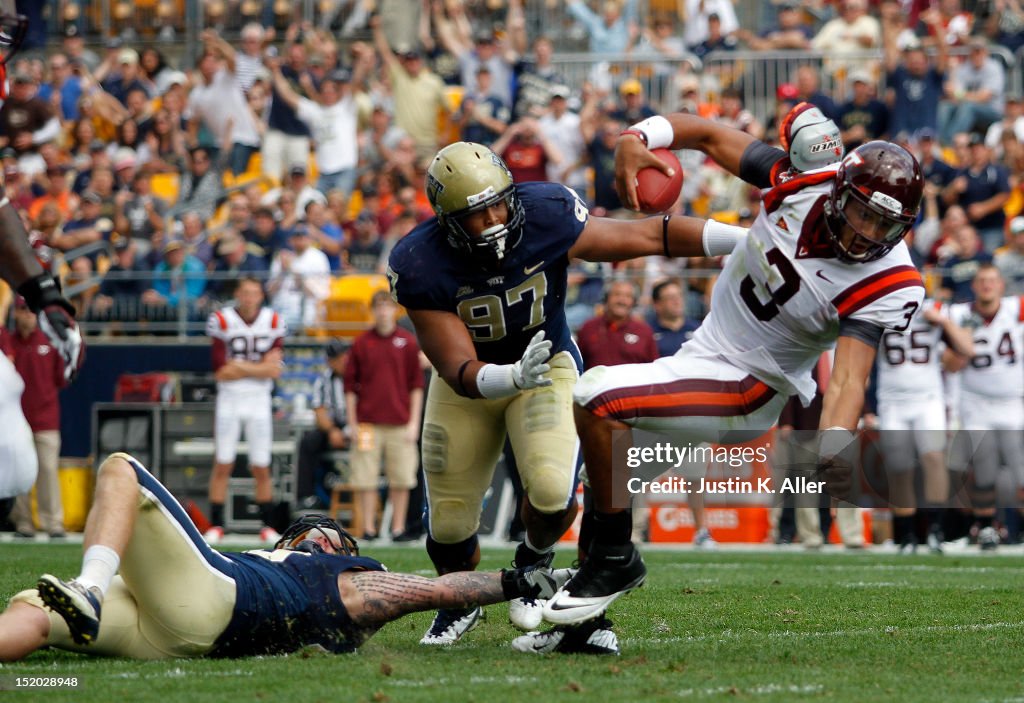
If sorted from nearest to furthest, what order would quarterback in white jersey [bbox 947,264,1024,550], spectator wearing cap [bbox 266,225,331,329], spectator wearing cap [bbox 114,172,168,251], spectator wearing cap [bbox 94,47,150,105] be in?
quarterback in white jersey [bbox 947,264,1024,550] < spectator wearing cap [bbox 266,225,331,329] < spectator wearing cap [bbox 114,172,168,251] < spectator wearing cap [bbox 94,47,150,105]

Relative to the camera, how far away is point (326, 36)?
18438 millimetres

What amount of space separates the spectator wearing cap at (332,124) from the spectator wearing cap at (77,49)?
3253mm

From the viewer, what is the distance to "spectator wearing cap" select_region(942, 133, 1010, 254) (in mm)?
13531

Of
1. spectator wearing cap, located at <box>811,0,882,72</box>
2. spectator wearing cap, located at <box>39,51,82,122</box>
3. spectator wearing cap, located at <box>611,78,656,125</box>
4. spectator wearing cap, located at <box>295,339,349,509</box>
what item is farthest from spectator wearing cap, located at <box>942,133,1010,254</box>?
spectator wearing cap, located at <box>39,51,82,122</box>

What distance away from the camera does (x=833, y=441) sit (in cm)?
484

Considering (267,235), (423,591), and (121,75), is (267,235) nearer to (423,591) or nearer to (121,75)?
(121,75)

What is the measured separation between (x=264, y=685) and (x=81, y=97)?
14.7 meters

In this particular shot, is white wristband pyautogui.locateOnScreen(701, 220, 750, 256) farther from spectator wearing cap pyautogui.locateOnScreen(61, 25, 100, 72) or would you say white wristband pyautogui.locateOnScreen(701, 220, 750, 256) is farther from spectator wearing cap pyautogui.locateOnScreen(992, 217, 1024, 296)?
spectator wearing cap pyautogui.locateOnScreen(61, 25, 100, 72)

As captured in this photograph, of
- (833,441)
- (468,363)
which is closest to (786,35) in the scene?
(468,363)

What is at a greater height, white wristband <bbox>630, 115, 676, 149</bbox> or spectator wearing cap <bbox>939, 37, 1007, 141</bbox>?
spectator wearing cap <bbox>939, 37, 1007, 141</bbox>

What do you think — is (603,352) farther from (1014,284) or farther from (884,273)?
(884,273)

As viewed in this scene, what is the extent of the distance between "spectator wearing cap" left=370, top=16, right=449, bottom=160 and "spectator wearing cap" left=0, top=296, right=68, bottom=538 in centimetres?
587

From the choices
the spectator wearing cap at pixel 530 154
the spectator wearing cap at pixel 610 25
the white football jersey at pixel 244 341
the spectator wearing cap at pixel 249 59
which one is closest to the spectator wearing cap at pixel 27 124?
the spectator wearing cap at pixel 249 59

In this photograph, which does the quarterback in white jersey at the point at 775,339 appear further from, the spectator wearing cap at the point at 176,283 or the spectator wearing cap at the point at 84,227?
the spectator wearing cap at the point at 84,227
